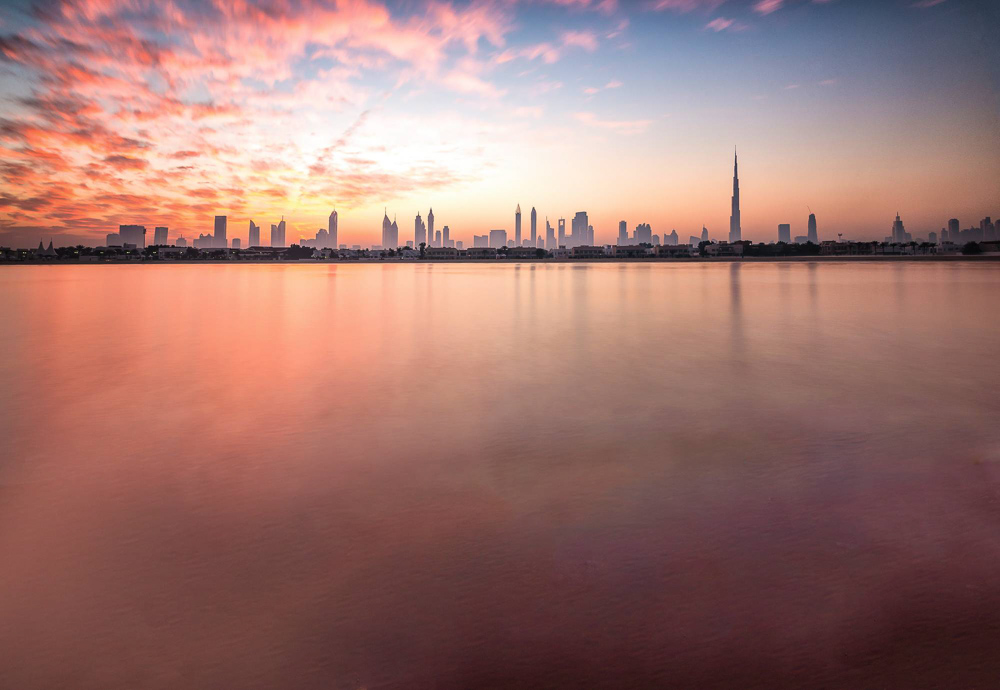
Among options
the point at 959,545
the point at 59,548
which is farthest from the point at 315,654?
the point at 959,545

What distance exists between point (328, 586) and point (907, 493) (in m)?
4.73

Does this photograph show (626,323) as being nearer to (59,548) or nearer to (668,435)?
(668,435)

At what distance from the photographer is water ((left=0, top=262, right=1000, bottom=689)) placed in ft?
9.30

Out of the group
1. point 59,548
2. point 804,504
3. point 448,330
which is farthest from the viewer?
point 448,330

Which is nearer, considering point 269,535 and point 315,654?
point 315,654

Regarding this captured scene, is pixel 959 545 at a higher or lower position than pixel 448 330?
lower

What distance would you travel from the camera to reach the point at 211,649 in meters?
2.90

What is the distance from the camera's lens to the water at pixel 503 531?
284 centimetres

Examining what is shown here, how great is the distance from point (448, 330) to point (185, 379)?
27.6 ft

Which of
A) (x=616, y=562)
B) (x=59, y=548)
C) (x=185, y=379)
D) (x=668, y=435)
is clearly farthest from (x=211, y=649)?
(x=185, y=379)

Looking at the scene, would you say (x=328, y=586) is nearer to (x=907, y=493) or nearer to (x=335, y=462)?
(x=335, y=462)

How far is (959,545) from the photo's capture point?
3.87 metres

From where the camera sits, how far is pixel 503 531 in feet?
13.7

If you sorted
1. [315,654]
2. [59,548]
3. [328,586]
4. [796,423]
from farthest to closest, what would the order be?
[796,423], [59,548], [328,586], [315,654]
